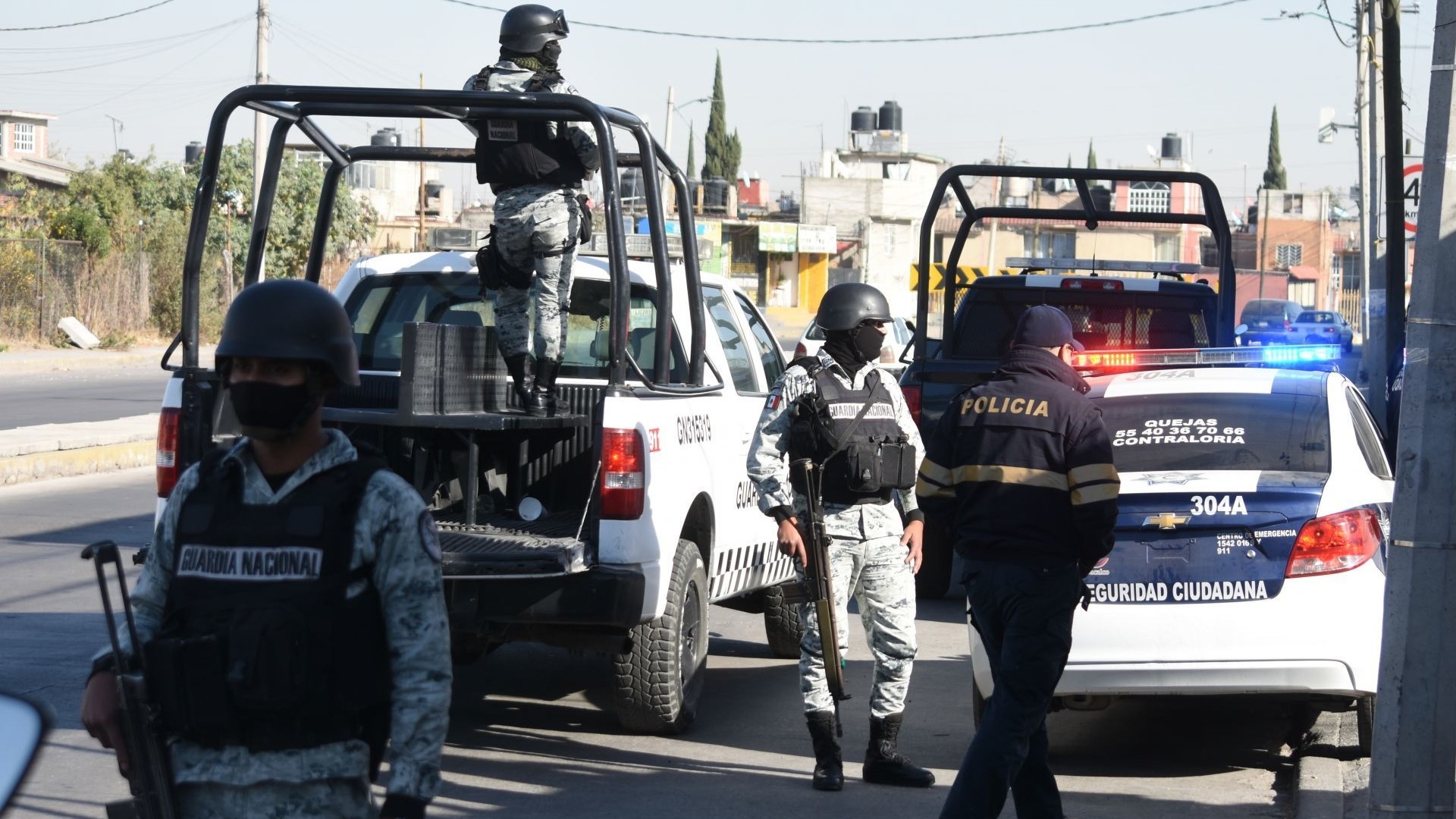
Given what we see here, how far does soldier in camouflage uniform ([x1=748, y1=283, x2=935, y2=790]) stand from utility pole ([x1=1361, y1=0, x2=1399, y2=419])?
3599 mm

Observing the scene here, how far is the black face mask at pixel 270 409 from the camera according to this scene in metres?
2.98

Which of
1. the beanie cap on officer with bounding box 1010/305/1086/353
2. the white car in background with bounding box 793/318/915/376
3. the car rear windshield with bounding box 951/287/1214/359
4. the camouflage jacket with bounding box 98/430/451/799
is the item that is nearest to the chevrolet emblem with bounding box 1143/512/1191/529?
the beanie cap on officer with bounding box 1010/305/1086/353

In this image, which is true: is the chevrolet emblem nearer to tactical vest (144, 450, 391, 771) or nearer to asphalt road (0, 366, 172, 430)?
tactical vest (144, 450, 391, 771)

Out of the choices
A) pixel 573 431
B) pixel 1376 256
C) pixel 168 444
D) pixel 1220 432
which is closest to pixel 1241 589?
pixel 1220 432

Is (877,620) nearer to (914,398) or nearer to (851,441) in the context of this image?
(851,441)

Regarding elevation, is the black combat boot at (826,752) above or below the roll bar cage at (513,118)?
below

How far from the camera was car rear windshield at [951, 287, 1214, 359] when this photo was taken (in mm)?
11453

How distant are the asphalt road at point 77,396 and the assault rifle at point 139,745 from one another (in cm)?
1654

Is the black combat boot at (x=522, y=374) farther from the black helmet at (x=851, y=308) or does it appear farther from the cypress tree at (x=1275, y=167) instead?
the cypress tree at (x=1275, y=167)

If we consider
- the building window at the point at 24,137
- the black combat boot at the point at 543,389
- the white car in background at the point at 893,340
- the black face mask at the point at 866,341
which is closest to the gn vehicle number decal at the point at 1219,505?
the black face mask at the point at 866,341

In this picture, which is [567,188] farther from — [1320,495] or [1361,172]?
[1361,172]

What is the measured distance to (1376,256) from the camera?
62.1 feet

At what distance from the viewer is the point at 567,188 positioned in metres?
7.26

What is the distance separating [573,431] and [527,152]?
1.18 meters
